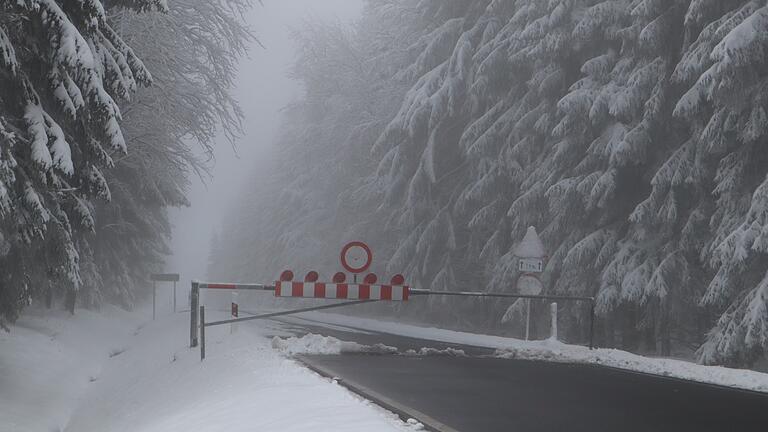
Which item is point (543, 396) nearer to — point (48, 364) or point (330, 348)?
point (330, 348)

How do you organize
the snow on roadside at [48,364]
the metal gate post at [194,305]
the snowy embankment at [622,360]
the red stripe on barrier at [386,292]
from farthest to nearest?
1. the snow on roadside at [48,364]
2. the red stripe on barrier at [386,292]
3. the metal gate post at [194,305]
4. the snowy embankment at [622,360]

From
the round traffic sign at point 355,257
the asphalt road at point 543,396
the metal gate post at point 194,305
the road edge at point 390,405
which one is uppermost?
the round traffic sign at point 355,257

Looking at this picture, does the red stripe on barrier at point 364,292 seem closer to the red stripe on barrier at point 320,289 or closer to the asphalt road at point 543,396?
the red stripe on barrier at point 320,289

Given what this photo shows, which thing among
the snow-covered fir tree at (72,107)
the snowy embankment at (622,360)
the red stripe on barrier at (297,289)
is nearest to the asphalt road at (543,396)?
the snowy embankment at (622,360)

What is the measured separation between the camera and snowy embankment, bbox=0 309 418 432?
6.95 meters

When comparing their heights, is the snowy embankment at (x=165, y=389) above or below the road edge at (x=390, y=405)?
below

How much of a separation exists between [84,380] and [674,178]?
1374 cm

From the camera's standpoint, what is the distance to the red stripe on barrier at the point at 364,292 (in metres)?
12.3

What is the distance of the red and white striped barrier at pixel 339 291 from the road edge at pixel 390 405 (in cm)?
247

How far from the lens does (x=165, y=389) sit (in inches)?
454

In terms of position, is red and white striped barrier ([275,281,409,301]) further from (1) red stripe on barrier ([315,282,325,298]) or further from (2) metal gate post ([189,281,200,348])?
(2) metal gate post ([189,281,200,348])

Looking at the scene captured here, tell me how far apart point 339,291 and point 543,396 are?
453 cm

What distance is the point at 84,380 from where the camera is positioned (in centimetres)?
1770

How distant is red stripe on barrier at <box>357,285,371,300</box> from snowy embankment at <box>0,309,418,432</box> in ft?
5.57
